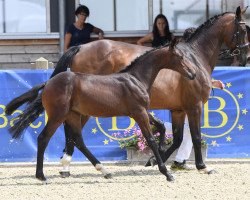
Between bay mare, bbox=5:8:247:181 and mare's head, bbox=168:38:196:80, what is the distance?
0.58 meters

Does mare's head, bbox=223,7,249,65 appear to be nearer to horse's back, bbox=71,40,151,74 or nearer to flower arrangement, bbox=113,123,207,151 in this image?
horse's back, bbox=71,40,151,74

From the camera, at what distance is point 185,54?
10586mm

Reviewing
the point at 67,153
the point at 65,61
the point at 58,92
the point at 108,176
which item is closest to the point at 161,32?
the point at 65,61

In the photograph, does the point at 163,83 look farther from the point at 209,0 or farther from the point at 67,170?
the point at 209,0

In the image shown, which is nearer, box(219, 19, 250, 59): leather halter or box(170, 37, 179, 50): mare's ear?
box(170, 37, 179, 50): mare's ear

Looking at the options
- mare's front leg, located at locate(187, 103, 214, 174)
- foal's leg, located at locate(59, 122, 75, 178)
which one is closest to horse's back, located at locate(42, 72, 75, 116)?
foal's leg, located at locate(59, 122, 75, 178)

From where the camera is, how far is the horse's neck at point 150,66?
9.96 metres

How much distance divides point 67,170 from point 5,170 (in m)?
1.19

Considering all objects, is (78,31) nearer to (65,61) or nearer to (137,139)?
(65,61)

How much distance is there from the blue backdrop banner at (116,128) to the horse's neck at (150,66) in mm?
1835

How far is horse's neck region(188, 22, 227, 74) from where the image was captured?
10.9 m

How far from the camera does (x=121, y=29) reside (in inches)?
554

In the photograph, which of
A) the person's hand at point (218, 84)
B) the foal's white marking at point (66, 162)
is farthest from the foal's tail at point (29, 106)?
the person's hand at point (218, 84)

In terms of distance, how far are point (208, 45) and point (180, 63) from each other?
44.2 inches
